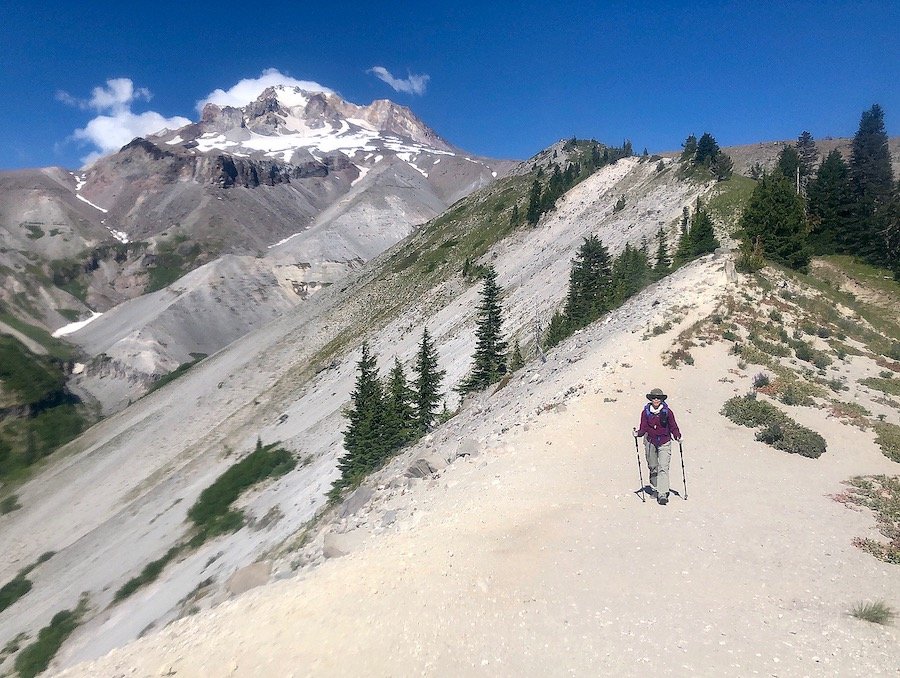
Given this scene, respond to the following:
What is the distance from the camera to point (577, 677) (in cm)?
758

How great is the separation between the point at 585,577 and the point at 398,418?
27.9m

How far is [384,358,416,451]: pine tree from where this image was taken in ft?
118

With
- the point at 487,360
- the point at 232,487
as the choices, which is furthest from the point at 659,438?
the point at 232,487

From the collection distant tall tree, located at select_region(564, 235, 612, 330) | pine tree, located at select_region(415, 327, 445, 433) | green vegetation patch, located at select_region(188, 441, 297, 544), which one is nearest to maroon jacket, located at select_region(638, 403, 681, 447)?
pine tree, located at select_region(415, 327, 445, 433)

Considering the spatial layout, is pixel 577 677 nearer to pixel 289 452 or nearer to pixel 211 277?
pixel 289 452

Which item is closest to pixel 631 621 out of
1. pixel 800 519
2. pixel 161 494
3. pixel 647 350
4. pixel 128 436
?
pixel 800 519

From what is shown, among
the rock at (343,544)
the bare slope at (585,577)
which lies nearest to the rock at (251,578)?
the rock at (343,544)

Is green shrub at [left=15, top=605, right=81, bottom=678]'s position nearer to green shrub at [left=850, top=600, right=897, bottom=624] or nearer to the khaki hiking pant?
the khaki hiking pant

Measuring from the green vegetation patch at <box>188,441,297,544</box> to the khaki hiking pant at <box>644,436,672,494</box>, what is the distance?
41.6 meters

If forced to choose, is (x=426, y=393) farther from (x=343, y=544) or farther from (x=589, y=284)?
(x=343, y=544)

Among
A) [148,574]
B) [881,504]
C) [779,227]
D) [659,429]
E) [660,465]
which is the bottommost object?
[148,574]

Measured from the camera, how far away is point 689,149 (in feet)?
259

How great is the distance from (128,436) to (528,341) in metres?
72.9

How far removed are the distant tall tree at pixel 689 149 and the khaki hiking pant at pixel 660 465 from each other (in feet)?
241
